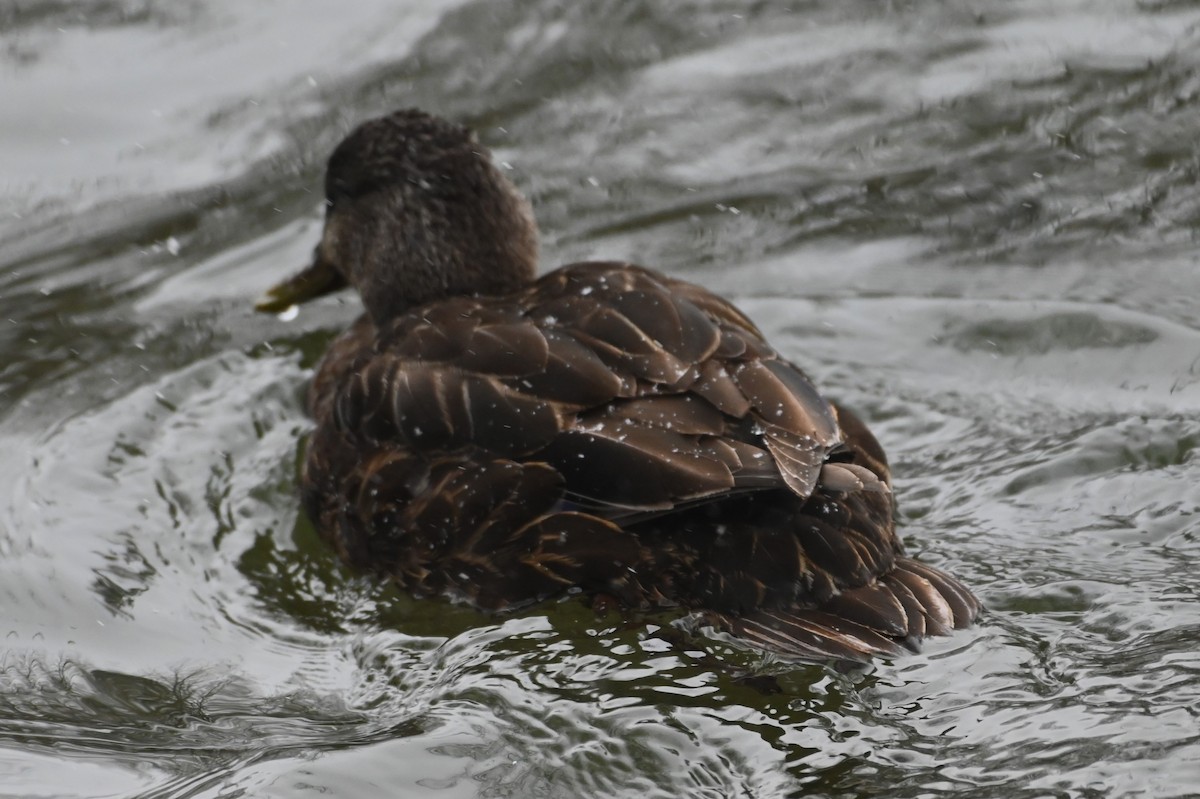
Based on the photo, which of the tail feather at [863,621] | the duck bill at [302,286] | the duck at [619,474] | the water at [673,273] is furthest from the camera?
the duck bill at [302,286]

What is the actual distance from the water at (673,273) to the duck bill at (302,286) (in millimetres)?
299

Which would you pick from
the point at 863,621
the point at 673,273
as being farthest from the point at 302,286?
the point at 863,621

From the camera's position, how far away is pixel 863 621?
16.5ft

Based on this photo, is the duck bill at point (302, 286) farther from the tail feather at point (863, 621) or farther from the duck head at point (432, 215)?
the tail feather at point (863, 621)

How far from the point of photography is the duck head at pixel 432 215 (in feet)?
22.1

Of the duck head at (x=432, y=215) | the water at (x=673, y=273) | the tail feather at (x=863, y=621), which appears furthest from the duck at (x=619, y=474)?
the duck head at (x=432, y=215)

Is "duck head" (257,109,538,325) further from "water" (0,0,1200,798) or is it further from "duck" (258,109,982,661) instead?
"water" (0,0,1200,798)

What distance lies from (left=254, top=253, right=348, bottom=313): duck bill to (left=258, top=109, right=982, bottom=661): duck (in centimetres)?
113

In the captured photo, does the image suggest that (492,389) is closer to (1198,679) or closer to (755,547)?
(755,547)

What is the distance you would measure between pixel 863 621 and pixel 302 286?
11.1 feet

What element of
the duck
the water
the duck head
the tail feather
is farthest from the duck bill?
the tail feather

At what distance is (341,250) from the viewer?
7180 millimetres

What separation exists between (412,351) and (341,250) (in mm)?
1471

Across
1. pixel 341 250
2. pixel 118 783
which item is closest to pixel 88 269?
pixel 341 250
